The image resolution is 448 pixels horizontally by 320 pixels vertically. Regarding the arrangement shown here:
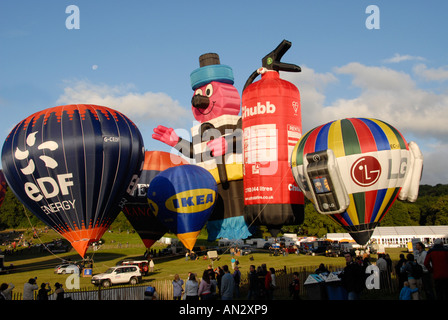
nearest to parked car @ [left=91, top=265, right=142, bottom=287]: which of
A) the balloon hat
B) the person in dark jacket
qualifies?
the person in dark jacket

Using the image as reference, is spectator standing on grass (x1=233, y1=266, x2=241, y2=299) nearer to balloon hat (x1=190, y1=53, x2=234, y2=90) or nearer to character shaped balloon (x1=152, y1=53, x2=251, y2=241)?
character shaped balloon (x1=152, y1=53, x2=251, y2=241)

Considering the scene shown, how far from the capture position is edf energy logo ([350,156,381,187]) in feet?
62.6

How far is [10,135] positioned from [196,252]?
15.0m

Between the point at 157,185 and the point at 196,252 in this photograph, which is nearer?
the point at 157,185

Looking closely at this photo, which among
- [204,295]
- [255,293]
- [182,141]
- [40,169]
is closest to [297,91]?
[182,141]

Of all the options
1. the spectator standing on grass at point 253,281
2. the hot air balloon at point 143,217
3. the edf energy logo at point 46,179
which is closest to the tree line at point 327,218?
the hot air balloon at point 143,217

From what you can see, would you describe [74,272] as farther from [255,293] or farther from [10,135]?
[255,293]

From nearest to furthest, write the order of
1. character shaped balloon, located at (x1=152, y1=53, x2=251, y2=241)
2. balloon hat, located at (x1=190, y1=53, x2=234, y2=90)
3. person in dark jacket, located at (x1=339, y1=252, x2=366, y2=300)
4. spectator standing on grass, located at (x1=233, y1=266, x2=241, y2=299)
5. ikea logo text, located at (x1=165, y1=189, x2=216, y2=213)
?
1. person in dark jacket, located at (x1=339, y1=252, x2=366, y2=300)
2. spectator standing on grass, located at (x1=233, y1=266, x2=241, y2=299)
3. ikea logo text, located at (x1=165, y1=189, x2=216, y2=213)
4. character shaped balloon, located at (x1=152, y1=53, x2=251, y2=241)
5. balloon hat, located at (x1=190, y1=53, x2=234, y2=90)

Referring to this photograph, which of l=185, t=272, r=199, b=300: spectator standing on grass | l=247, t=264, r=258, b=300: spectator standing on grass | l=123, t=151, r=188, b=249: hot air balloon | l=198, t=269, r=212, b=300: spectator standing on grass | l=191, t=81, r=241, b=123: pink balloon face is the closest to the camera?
l=185, t=272, r=199, b=300: spectator standing on grass

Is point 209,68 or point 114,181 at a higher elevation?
point 209,68

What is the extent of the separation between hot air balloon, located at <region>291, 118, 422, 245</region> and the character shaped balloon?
11288 mm

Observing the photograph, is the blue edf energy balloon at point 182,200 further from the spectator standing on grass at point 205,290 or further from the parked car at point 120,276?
the spectator standing on grass at point 205,290
